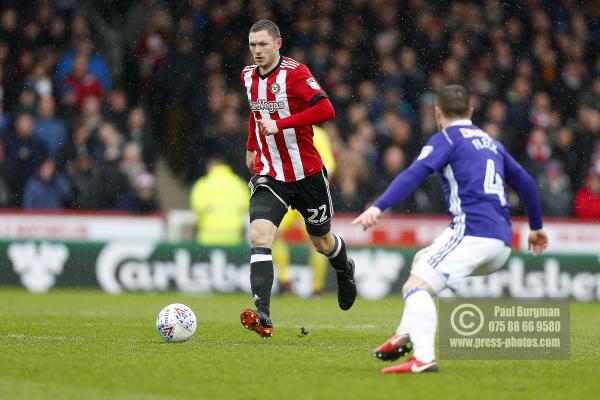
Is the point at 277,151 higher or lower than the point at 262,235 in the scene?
higher

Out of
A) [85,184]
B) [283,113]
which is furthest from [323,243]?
[85,184]

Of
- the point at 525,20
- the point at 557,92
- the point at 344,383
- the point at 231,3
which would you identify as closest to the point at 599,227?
the point at 557,92

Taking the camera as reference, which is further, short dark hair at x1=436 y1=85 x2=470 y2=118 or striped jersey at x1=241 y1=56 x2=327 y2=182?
striped jersey at x1=241 y1=56 x2=327 y2=182

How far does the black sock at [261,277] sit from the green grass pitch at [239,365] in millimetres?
298

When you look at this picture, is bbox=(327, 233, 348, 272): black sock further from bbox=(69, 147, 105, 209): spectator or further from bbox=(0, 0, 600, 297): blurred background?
bbox=(69, 147, 105, 209): spectator

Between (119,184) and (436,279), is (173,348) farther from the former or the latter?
(119,184)

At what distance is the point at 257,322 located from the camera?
8391 millimetres

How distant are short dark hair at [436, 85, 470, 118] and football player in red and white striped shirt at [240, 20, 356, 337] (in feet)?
5.91

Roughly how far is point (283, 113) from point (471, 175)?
2440 mm

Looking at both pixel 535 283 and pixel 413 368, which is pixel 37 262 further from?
pixel 413 368

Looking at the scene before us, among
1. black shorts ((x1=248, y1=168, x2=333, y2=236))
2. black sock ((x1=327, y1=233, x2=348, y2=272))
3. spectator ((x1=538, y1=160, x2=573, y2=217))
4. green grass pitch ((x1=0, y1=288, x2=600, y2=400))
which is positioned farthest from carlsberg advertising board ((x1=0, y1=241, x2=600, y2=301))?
Answer: black shorts ((x1=248, y1=168, x2=333, y2=236))

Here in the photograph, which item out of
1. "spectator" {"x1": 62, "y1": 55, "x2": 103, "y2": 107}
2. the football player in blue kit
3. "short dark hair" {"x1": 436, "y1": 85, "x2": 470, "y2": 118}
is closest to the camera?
the football player in blue kit

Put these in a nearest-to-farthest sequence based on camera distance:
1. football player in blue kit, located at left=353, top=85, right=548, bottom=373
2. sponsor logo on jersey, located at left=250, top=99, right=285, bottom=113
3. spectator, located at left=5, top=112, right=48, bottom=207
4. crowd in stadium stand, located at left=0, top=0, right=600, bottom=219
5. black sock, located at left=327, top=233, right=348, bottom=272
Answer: football player in blue kit, located at left=353, top=85, right=548, bottom=373 → sponsor logo on jersey, located at left=250, top=99, right=285, bottom=113 → black sock, located at left=327, top=233, right=348, bottom=272 → spectator, located at left=5, top=112, right=48, bottom=207 → crowd in stadium stand, located at left=0, top=0, right=600, bottom=219

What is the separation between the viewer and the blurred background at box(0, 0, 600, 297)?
16.4 metres
